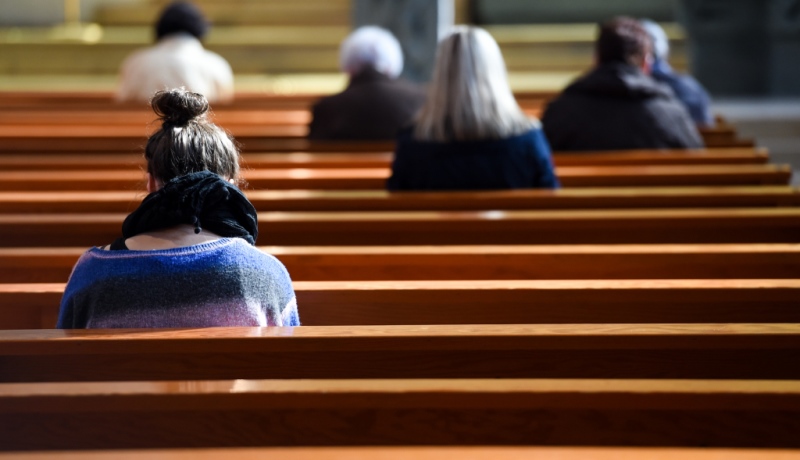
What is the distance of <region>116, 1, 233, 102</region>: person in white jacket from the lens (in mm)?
6043

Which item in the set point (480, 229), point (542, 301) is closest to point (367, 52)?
point (480, 229)

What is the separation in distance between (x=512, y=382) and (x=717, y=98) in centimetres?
727

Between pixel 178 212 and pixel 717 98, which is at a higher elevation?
pixel 178 212

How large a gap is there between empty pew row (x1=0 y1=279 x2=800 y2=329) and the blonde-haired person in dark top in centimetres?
130

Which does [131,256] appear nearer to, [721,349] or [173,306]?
[173,306]

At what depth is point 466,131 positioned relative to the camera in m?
3.58

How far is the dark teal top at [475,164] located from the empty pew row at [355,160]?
348mm

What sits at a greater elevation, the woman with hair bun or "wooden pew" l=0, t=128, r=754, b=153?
the woman with hair bun

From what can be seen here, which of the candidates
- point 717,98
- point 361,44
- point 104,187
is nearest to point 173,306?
point 104,187

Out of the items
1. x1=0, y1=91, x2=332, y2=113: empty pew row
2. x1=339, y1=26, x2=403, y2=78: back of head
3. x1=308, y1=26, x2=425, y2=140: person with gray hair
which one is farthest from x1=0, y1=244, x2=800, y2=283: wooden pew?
x1=0, y1=91, x2=332, y2=113: empty pew row

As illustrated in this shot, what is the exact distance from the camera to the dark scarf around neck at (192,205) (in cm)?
199

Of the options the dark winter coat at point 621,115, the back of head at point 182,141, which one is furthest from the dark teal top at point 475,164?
the back of head at point 182,141

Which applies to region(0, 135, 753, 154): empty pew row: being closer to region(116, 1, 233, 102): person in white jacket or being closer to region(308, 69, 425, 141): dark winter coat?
region(308, 69, 425, 141): dark winter coat

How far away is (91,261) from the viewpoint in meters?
2.01
